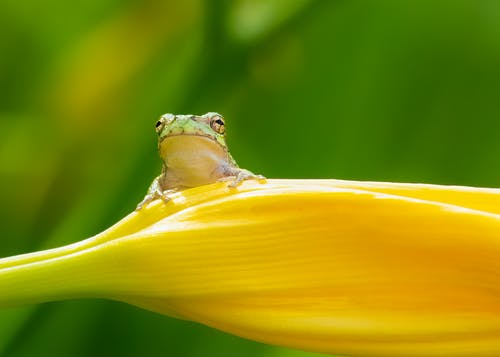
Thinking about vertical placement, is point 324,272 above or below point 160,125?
below

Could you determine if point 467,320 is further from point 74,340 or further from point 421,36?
point 421,36

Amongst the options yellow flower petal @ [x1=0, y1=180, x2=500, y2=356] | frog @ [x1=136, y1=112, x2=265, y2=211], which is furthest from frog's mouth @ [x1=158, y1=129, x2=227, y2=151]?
yellow flower petal @ [x1=0, y1=180, x2=500, y2=356]

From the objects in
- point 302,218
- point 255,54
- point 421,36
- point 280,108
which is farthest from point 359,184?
point 421,36

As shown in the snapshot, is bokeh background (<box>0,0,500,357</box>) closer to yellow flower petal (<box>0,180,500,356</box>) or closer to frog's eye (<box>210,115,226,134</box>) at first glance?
frog's eye (<box>210,115,226,134</box>)

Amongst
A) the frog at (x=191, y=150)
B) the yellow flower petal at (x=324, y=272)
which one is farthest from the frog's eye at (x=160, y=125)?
the yellow flower petal at (x=324, y=272)

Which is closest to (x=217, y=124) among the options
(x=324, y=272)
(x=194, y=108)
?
(x=194, y=108)

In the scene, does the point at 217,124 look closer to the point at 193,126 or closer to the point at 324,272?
the point at 193,126

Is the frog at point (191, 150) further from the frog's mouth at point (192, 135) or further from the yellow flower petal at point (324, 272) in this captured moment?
the yellow flower petal at point (324, 272)
